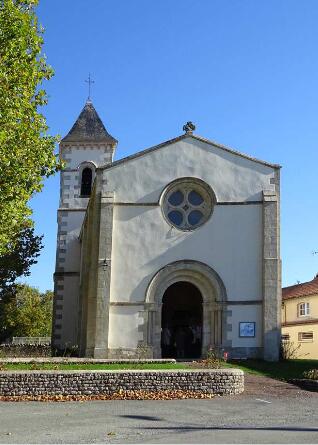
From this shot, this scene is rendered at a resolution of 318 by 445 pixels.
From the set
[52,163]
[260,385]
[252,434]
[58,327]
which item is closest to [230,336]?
[260,385]

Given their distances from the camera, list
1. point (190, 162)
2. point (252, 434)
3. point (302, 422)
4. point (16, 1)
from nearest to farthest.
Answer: point (252, 434)
point (302, 422)
point (16, 1)
point (190, 162)

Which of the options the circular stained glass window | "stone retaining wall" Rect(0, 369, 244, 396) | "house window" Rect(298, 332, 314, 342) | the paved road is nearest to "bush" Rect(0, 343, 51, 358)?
the circular stained glass window

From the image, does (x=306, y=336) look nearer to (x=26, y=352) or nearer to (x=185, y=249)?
(x=185, y=249)

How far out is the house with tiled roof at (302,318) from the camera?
42188mm

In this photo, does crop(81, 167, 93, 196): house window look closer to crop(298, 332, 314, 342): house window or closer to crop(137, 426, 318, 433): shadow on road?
crop(298, 332, 314, 342): house window

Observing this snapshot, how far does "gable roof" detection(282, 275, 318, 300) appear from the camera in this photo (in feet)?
145

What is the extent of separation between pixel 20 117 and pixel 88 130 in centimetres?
2348

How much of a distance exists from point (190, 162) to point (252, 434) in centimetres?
1863

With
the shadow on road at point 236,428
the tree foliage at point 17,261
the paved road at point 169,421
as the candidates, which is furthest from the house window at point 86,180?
the shadow on road at point 236,428

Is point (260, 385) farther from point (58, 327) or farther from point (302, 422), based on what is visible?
point (58, 327)

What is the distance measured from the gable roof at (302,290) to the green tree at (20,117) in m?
28.6

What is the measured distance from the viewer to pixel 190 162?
1098 inches

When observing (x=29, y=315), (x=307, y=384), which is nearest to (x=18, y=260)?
(x=307, y=384)

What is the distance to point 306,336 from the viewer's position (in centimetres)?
4338
